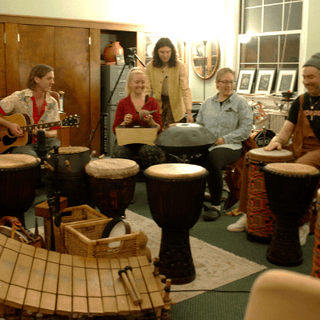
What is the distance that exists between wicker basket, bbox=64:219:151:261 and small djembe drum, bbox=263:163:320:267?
88 centimetres

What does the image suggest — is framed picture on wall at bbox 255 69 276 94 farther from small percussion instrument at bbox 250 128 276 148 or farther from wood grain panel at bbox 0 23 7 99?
wood grain panel at bbox 0 23 7 99

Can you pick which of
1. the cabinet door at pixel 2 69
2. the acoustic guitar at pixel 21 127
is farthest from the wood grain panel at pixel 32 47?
the acoustic guitar at pixel 21 127

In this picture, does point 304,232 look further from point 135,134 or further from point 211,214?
point 135,134

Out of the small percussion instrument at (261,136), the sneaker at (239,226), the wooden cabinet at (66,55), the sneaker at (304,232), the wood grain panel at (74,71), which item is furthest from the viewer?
the wood grain panel at (74,71)

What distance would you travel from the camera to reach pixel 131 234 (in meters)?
2.39

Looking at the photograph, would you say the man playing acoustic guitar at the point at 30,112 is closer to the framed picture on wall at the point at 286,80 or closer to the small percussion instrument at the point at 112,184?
the small percussion instrument at the point at 112,184

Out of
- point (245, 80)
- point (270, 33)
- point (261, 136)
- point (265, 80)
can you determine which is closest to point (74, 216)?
point (261, 136)

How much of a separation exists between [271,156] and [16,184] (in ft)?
5.76

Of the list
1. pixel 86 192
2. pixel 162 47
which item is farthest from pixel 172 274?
pixel 162 47

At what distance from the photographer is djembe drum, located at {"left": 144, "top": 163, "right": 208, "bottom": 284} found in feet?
8.07

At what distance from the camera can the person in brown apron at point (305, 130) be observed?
10.1 ft

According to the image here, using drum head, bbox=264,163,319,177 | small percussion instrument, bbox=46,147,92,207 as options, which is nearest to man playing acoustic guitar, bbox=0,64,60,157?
small percussion instrument, bbox=46,147,92,207

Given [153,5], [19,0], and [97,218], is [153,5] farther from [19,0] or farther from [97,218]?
[97,218]

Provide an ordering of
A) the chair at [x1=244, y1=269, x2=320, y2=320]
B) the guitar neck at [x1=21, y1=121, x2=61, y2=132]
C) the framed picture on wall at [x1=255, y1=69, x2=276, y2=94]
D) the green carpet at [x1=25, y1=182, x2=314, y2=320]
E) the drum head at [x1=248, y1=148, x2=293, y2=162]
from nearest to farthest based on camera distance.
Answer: the chair at [x1=244, y1=269, x2=320, y2=320] < the green carpet at [x1=25, y1=182, x2=314, y2=320] < the drum head at [x1=248, y1=148, x2=293, y2=162] < the guitar neck at [x1=21, y1=121, x2=61, y2=132] < the framed picture on wall at [x1=255, y1=69, x2=276, y2=94]
